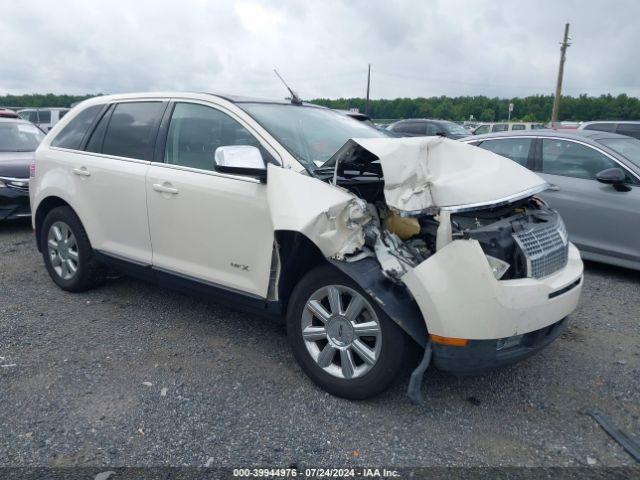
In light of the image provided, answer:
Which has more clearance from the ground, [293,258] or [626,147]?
[626,147]

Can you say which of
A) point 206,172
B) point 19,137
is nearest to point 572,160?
point 206,172

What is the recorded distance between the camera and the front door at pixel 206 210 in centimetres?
346

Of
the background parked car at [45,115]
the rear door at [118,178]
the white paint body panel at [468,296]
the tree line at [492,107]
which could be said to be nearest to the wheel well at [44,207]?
the rear door at [118,178]

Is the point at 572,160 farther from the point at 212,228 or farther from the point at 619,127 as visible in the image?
the point at 619,127

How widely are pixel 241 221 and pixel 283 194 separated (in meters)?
0.48

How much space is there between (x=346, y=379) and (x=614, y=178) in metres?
3.83

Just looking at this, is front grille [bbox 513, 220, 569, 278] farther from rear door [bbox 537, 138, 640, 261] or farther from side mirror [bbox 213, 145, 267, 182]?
rear door [bbox 537, 138, 640, 261]

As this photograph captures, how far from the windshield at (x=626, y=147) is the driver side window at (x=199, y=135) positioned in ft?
13.9

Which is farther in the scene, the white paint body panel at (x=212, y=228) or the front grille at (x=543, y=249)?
the white paint body panel at (x=212, y=228)

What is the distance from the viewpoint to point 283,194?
313cm

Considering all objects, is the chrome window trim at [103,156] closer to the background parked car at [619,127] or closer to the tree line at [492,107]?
the background parked car at [619,127]

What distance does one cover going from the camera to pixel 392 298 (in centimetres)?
287

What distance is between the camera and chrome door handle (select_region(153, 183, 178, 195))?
3846 mm

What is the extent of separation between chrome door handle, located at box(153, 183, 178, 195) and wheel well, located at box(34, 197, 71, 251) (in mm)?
1397
